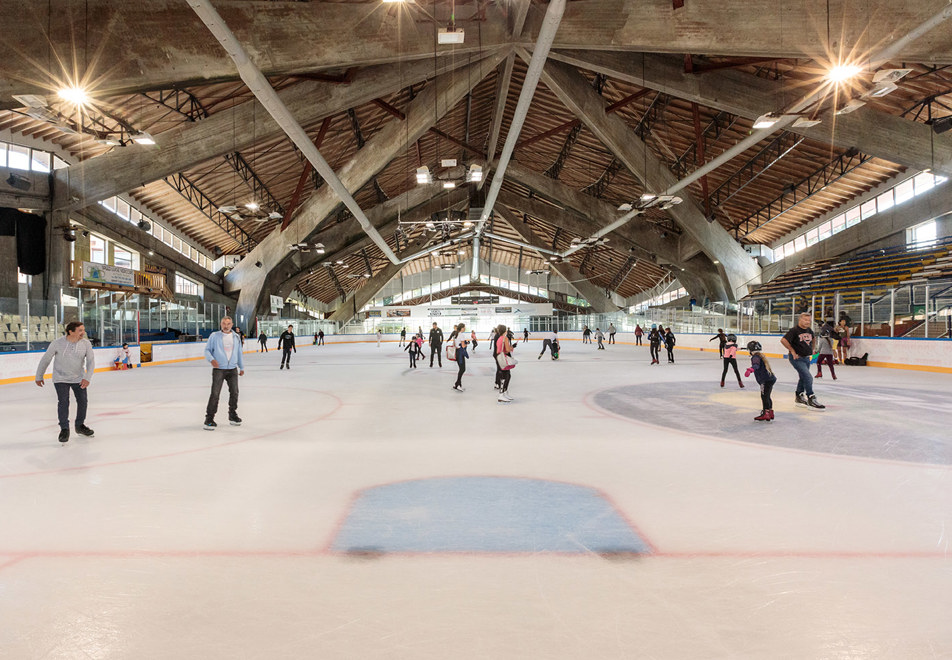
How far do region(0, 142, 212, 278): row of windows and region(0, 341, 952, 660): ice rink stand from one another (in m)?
16.8

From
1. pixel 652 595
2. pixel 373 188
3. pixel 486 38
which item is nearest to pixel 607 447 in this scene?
pixel 652 595

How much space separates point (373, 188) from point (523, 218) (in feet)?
45.5

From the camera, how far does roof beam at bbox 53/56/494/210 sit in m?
14.5

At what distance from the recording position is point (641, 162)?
18875 mm

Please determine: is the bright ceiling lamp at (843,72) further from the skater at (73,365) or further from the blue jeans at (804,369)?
the skater at (73,365)

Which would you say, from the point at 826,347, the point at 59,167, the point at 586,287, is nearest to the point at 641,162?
the point at 826,347

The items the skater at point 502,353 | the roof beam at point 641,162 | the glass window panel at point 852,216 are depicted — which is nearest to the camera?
the skater at point 502,353

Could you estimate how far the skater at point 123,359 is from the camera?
16.4 m

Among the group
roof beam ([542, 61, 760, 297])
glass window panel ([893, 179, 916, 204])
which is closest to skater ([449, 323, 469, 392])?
roof beam ([542, 61, 760, 297])

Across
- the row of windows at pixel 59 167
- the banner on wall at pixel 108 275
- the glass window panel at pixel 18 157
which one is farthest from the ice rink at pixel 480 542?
the row of windows at pixel 59 167

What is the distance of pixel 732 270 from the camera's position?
2386 cm

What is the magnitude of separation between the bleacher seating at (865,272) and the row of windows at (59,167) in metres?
27.0

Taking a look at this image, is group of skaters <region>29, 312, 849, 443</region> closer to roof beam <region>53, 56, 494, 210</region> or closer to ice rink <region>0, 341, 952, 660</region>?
ice rink <region>0, 341, 952, 660</region>

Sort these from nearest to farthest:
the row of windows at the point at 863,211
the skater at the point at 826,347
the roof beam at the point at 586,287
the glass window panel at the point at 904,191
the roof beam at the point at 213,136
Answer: the skater at the point at 826,347 < the roof beam at the point at 213,136 < the row of windows at the point at 863,211 < the glass window panel at the point at 904,191 < the roof beam at the point at 586,287
